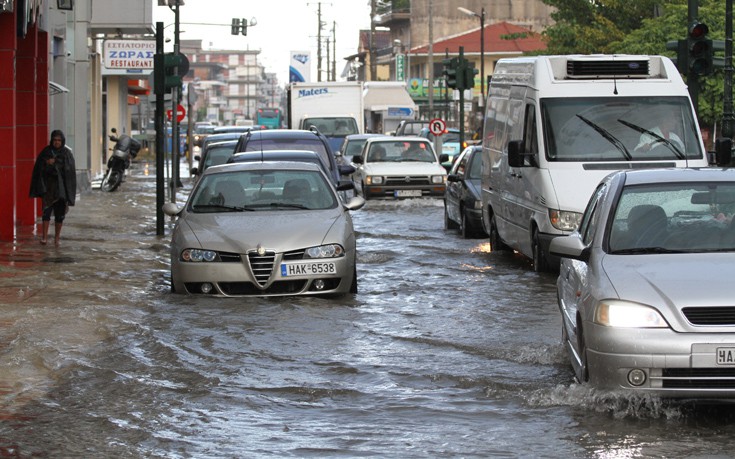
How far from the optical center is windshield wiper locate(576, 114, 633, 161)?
16.8 meters

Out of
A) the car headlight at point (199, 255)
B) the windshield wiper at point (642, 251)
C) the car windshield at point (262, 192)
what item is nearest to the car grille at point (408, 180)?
the car windshield at point (262, 192)

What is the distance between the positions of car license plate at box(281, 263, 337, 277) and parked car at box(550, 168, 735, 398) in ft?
14.2

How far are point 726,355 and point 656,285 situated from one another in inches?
23.3

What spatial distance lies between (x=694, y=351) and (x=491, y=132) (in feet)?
41.4

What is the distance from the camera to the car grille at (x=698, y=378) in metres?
7.95

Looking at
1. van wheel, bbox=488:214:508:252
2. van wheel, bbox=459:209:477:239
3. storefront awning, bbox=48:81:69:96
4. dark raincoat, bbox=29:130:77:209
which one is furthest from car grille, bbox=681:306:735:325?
storefront awning, bbox=48:81:69:96

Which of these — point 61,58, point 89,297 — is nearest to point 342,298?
point 89,297

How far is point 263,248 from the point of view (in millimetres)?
13797

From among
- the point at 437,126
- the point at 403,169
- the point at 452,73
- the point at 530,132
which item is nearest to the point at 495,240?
the point at 530,132

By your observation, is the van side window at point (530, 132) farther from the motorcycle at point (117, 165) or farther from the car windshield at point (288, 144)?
the motorcycle at point (117, 165)

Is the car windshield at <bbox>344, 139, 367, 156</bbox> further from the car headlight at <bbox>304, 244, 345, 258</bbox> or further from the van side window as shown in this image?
the car headlight at <bbox>304, 244, 345, 258</bbox>

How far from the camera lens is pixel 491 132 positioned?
66.9 feet

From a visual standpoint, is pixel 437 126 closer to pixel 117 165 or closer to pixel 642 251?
pixel 117 165

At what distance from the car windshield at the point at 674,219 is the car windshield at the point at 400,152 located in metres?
24.6
